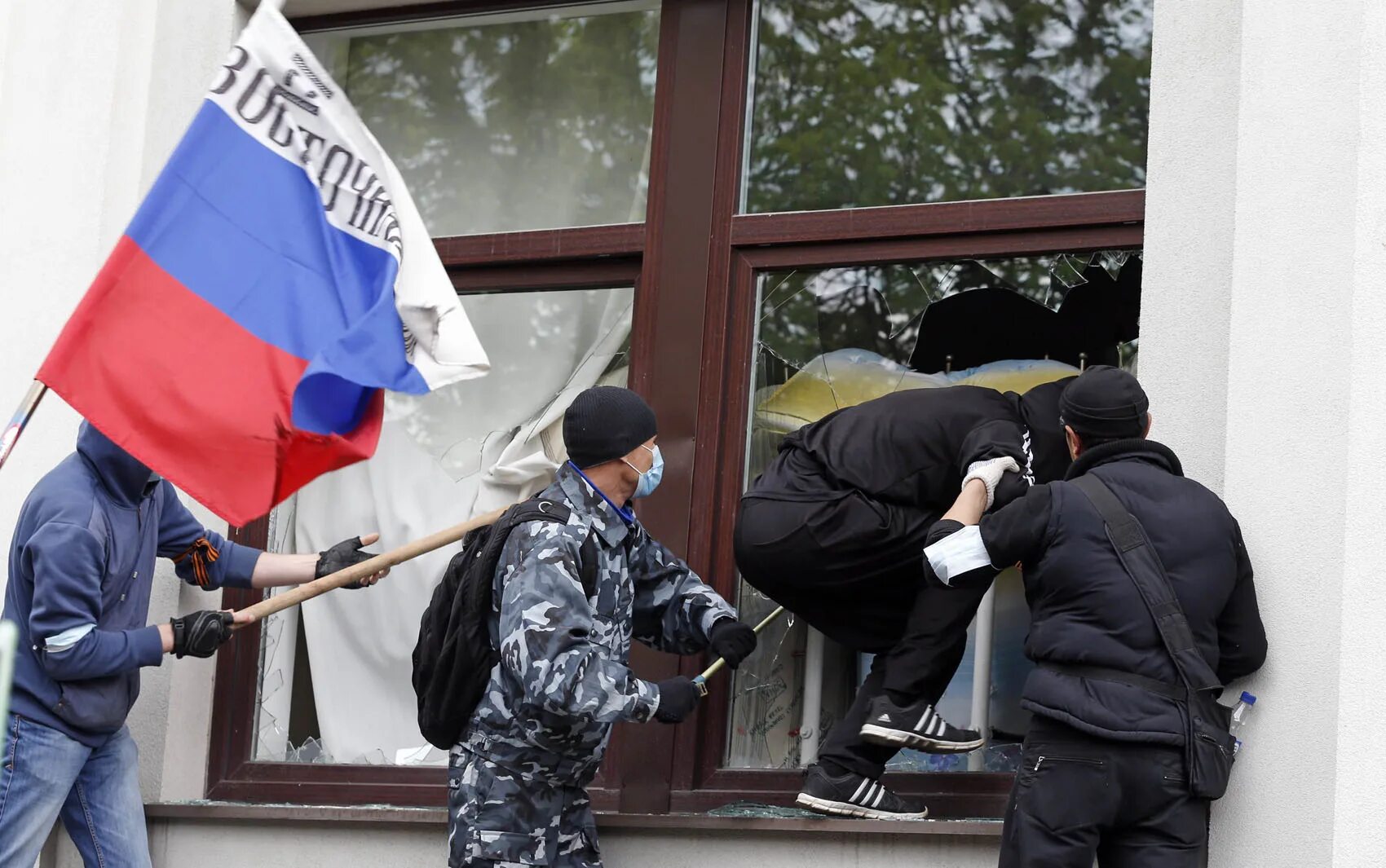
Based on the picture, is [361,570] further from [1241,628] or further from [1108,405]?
[1241,628]

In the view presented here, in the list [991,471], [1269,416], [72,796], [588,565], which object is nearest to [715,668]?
[588,565]

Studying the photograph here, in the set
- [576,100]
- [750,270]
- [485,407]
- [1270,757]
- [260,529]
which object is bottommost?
[1270,757]

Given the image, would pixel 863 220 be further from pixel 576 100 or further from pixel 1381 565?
pixel 1381 565

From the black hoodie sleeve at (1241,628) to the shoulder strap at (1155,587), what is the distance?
11 cm

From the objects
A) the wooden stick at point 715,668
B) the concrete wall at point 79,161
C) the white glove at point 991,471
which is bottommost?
the wooden stick at point 715,668

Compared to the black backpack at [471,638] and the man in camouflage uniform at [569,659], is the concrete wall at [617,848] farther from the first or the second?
the black backpack at [471,638]

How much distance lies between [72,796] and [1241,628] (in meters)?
3.50

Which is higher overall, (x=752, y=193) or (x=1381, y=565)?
(x=752, y=193)

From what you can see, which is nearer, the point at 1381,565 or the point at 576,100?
the point at 1381,565

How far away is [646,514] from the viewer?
6090mm

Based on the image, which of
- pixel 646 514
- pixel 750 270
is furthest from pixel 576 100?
pixel 646 514

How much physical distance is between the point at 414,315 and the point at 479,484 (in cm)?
133

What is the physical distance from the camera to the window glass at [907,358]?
574 cm

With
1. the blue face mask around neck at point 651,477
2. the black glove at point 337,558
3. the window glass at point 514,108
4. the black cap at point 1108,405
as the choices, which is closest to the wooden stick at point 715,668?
the blue face mask around neck at point 651,477
